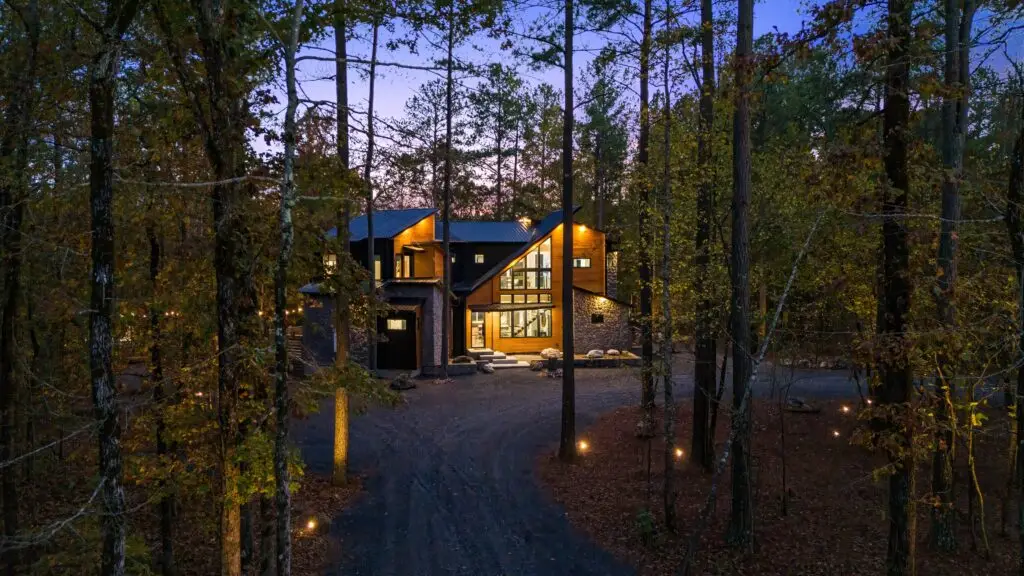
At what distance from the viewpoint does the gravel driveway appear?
988cm

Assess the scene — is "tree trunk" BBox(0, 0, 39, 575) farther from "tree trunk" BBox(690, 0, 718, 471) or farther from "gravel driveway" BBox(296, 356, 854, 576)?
"tree trunk" BBox(690, 0, 718, 471)

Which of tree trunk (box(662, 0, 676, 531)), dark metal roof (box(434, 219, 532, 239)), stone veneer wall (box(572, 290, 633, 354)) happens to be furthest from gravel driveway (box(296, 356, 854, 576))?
dark metal roof (box(434, 219, 532, 239))

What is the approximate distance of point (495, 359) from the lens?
28016mm

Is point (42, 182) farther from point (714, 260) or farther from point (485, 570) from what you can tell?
point (714, 260)

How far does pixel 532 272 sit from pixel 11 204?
24793 mm

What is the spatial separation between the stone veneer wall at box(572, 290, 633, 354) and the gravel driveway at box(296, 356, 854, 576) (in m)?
6.33

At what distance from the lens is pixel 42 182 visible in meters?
6.70

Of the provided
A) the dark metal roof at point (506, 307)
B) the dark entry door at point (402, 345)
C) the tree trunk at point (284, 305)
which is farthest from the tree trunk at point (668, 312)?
the dark metal roof at point (506, 307)

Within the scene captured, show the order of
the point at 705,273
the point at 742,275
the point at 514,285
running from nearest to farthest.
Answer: the point at 742,275 → the point at 705,273 → the point at 514,285

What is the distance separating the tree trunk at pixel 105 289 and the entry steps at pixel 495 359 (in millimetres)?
21763

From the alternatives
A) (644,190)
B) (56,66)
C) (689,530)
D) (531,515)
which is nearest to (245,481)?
(56,66)

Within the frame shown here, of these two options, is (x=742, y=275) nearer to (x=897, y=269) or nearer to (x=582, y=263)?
(x=897, y=269)

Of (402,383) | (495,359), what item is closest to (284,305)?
(402,383)

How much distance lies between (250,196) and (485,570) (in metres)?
6.94
